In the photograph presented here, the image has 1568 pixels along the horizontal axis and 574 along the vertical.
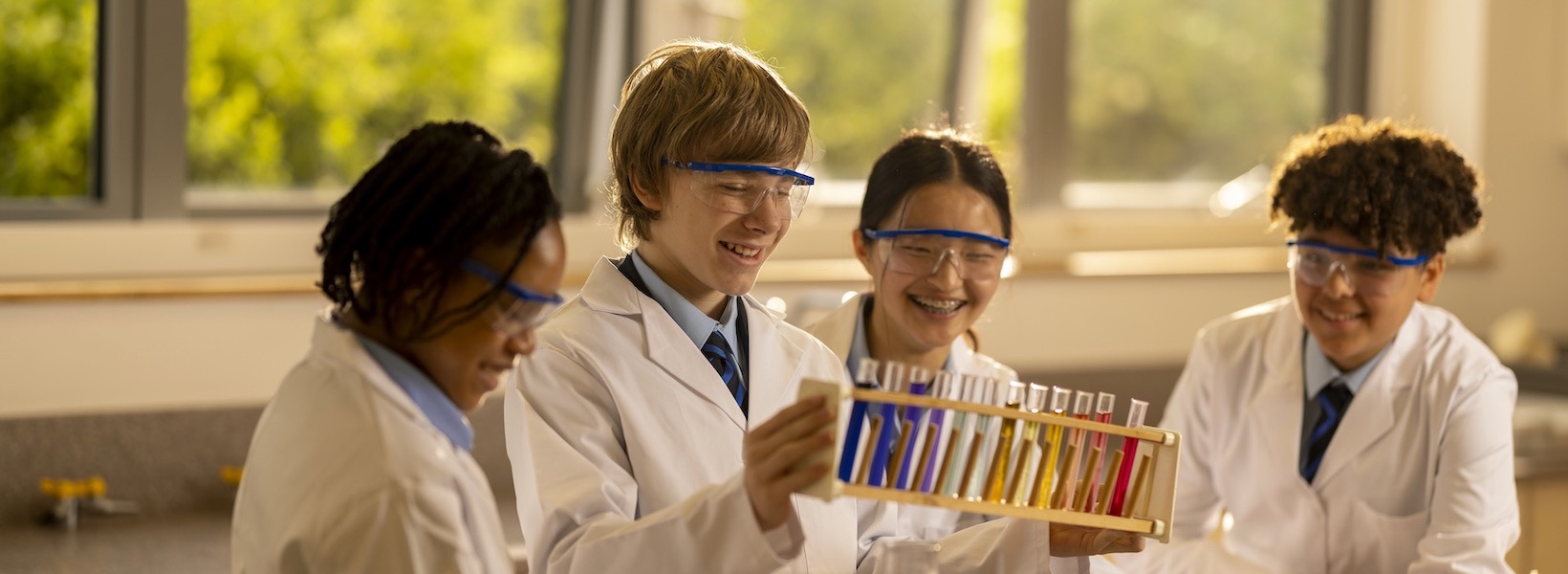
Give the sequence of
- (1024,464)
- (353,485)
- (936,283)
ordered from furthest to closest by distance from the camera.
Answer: (936,283), (1024,464), (353,485)

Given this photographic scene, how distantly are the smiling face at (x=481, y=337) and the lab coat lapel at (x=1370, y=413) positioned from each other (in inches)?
68.3

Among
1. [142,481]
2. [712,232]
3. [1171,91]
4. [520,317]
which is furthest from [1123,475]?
[1171,91]

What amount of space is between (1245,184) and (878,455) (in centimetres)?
383

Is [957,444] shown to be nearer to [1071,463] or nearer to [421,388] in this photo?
[1071,463]

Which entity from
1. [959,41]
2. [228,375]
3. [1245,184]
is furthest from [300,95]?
[1245,184]

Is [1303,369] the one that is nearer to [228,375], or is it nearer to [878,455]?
[878,455]

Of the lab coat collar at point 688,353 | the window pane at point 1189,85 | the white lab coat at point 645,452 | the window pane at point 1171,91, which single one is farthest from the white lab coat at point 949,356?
the window pane at point 1189,85

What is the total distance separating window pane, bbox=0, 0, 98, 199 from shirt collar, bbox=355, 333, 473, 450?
2.37 metres

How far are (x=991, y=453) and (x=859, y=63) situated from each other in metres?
2.97

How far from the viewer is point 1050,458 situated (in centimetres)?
182

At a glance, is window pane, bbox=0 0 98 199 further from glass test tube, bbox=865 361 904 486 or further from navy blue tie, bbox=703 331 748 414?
glass test tube, bbox=865 361 904 486

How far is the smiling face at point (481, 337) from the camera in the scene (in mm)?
1402

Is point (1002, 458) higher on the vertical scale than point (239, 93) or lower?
lower

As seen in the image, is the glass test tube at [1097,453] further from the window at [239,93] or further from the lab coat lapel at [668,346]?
the window at [239,93]
